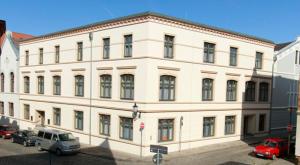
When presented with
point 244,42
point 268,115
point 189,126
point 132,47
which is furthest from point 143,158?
point 268,115

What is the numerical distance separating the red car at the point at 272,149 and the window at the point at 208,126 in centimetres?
513

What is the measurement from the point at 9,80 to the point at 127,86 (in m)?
24.0

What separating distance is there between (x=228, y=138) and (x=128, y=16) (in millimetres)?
16539

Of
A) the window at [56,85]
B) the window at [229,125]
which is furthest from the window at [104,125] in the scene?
the window at [229,125]

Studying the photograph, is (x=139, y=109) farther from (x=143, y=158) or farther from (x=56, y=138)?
(x=56, y=138)

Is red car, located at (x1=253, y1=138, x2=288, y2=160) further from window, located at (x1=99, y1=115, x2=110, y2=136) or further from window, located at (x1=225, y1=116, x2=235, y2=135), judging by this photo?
window, located at (x1=99, y1=115, x2=110, y2=136)

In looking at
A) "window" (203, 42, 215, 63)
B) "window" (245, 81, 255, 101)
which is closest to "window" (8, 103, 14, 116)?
"window" (203, 42, 215, 63)

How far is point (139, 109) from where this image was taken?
80.2 feet

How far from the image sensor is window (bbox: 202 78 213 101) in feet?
94.1

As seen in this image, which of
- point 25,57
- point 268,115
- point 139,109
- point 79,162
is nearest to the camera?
point 79,162

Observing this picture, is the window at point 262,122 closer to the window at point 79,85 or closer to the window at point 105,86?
the window at point 105,86

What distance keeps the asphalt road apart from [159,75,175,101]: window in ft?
17.0

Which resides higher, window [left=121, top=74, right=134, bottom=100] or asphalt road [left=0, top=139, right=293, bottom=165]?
window [left=121, top=74, right=134, bottom=100]

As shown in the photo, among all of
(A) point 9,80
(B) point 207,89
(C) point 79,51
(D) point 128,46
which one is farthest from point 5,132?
(B) point 207,89
